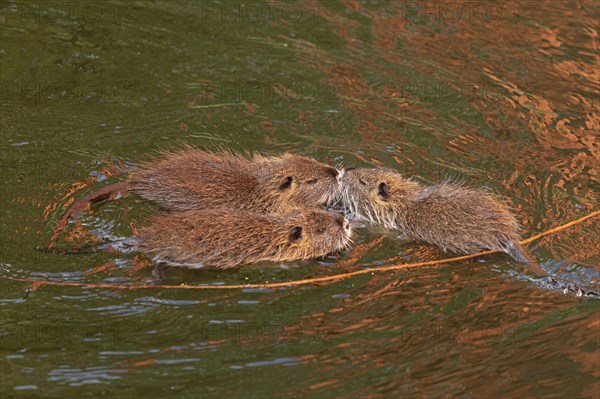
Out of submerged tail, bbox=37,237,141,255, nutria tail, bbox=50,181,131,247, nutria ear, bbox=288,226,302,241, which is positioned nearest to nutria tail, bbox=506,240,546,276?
nutria ear, bbox=288,226,302,241

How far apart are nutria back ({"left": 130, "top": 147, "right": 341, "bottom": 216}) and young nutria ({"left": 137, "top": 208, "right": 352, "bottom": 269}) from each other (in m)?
0.28

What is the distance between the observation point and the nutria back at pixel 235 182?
643 cm

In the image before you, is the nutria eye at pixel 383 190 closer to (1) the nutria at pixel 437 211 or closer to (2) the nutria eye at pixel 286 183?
(1) the nutria at pixel 437 211

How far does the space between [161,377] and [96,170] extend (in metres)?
2.37

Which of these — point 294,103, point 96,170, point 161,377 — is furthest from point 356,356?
point 294,103

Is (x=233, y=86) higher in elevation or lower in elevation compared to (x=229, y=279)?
higher

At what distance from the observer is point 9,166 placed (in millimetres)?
6750

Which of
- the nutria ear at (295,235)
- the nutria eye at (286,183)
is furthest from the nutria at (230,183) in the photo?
the nutria ear at (295,235)

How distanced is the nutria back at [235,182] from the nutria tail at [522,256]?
1314 mm

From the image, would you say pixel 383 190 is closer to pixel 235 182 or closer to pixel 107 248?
pixel 235 182

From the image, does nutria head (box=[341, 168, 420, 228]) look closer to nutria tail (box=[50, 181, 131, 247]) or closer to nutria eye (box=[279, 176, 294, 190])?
nutria eye (box=[279, 176, 294, 190])

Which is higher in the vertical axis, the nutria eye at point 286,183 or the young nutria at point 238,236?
the nutria eye at point 286,183

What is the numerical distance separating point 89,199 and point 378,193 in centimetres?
192

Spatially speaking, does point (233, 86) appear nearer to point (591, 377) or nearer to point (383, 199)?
point (383, 199)
